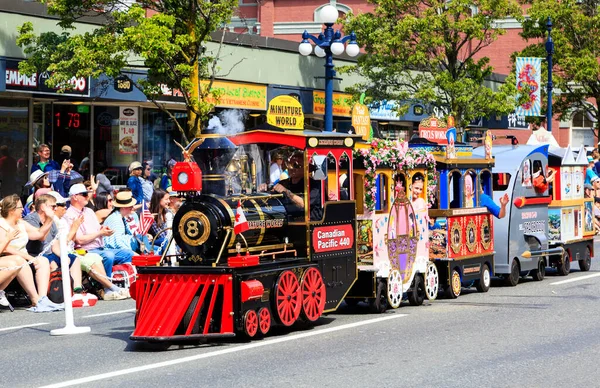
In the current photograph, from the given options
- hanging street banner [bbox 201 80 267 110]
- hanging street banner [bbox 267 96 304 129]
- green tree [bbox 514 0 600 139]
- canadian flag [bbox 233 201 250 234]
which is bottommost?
canadian flag [bbox 233 201 250 234]

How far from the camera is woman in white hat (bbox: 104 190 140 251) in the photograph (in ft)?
53.5

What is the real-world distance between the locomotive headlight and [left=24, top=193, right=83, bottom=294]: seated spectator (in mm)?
3964

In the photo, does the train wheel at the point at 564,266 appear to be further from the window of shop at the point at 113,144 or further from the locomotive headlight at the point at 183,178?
the window of shop at the point at 113,144

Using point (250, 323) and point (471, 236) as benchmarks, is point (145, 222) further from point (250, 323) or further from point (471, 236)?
point (250, 323)

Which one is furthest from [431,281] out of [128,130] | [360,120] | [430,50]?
[430,50]

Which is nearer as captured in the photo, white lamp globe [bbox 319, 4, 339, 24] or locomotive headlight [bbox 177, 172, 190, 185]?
locomotive headlight [bbox 177, 172, 190, 185]

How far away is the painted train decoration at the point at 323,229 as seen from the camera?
11.1 m

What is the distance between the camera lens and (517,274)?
57.6ft

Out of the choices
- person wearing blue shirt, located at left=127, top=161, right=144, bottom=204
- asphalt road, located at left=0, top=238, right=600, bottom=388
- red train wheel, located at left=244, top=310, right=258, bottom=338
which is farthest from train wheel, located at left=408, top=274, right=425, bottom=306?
person wearing blue shirt, located at left=127, top=161, right=144, bottom=204

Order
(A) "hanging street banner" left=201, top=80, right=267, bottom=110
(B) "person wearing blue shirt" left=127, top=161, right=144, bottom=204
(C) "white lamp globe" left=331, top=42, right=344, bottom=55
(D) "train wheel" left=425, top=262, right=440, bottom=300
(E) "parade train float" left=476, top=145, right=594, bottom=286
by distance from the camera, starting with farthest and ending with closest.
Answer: (A) "hanging street banner" left=201, top=80, right=267, bottom=110 → (C) "white lamp globe" left=331, top=42, right=344, bottom=55 → (B) "person wearing blue shirt" left=127, top=161, right=144, bottom=204 → (E) "parade train float" left=476, top=145, right=594, bottom=286 → (D) "train wheel" left=425, top=262, right=440, bottom=300

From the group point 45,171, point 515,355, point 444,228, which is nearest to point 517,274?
point 444,228

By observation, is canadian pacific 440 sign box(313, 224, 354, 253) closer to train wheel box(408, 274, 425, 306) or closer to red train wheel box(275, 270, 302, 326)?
red train wheel box(275, 270, 302, 326)

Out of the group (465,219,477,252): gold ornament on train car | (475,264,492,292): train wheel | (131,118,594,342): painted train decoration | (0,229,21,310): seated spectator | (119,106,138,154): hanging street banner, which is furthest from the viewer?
(119,106,138,154): hanging street banner

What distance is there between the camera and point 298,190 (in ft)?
41.3
